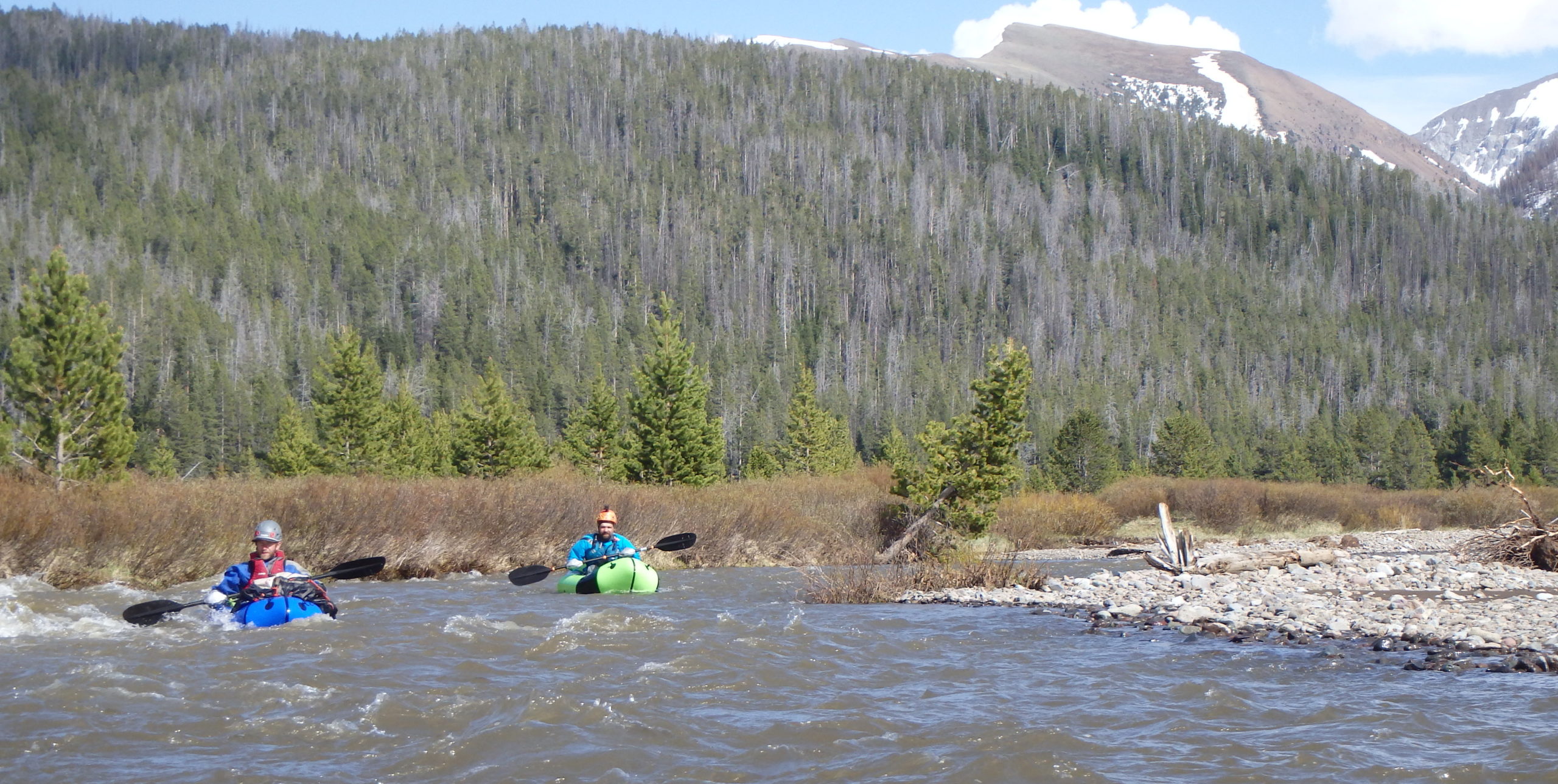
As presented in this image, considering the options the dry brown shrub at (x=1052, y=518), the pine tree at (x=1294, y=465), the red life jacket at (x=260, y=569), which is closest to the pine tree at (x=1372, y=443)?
the pine tree at (x=1294, y=465)

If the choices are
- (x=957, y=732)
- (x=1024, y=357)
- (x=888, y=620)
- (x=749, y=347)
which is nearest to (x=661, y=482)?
(x=1024, y=357)

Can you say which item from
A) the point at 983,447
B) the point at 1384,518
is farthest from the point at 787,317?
the point at 983,447

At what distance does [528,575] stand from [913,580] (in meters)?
6.58

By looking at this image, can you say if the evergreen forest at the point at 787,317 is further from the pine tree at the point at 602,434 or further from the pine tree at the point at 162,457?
the pine tree at the point at 602,434

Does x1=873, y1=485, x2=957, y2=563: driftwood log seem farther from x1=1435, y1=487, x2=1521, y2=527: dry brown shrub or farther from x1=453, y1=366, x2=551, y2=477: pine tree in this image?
x1=1435, y1=487, x2=1521, y2=527: dry brown shrub

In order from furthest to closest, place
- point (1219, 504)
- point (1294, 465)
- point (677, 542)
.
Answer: point (1294, 465)
point (1219, 504)
point (677, 542)

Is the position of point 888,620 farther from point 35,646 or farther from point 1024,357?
point 1024,357

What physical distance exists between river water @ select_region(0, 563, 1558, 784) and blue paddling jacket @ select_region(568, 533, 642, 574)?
461 centimetres

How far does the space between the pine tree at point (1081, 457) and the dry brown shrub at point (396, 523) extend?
3139cm

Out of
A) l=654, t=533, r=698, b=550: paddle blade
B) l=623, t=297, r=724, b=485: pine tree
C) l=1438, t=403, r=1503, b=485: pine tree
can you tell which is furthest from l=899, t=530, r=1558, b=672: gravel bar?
l=1438, t=403, r=1503, b=485: pine tree

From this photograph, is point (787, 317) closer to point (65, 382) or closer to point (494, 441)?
A: point (494, 441)

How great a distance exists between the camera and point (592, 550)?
63.0ft

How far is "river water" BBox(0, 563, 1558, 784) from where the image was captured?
25.1 ft

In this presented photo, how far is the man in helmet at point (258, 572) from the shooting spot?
13.2 meters
